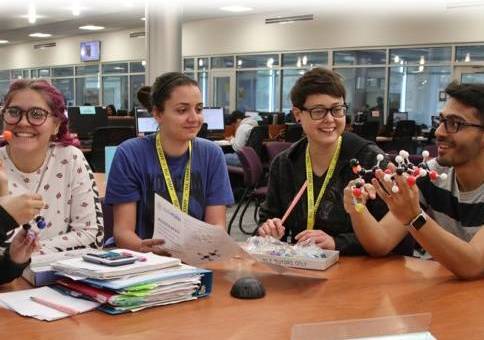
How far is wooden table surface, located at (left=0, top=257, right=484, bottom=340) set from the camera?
4.28ft

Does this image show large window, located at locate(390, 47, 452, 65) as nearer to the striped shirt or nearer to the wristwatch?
the striped shirt

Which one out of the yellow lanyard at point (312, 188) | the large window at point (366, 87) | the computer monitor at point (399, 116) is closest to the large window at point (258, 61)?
the large window at point (366, 87)

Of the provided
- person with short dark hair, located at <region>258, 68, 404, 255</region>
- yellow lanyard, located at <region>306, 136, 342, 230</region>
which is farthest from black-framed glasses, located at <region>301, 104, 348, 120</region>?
yellow lanyard, located at <region>306, 136, 342, 230</region>

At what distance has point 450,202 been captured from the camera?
2.03 meters

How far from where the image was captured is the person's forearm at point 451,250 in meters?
1.74

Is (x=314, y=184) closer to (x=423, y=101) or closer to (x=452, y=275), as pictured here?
(x=452, y=275)

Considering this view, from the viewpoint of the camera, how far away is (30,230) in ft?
5.13

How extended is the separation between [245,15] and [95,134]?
7.85m

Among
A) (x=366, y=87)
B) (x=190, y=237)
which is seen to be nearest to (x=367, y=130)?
(x=366, y=87)

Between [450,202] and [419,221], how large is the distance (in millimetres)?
377

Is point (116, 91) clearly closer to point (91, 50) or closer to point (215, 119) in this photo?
point (91, 50)

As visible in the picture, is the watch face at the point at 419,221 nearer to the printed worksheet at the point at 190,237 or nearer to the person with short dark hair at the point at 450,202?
the person with short dark hair at the point at 450,202

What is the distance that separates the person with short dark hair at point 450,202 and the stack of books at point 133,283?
22.3 inches

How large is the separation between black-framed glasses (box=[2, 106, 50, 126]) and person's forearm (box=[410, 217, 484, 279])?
1258 mm
